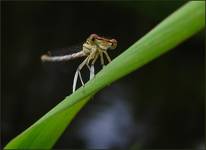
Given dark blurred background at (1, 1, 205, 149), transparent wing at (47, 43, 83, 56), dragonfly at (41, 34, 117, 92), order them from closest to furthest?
dragonfly at (41, 34, 117, 92)
transparent wing at (47, 43, 83, 56)
dark blurred background at (1, 1, 205, 149)

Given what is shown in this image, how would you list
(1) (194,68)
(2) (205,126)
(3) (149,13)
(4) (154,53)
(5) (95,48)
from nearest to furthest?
(4) (154,53), (5) (95,48), (3) (149,13), (2) (205,126), (1) (194,68)

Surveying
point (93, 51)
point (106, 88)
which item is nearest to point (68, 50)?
point (93, 51)

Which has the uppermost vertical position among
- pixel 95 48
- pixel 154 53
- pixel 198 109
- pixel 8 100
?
pixel 8 100

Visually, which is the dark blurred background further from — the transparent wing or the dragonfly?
the dragonfly

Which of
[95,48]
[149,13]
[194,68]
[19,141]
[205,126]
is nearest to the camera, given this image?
[19,141]

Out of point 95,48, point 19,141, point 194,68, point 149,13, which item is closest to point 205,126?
point 194,68

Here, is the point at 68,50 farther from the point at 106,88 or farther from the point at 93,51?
the point at 106,88

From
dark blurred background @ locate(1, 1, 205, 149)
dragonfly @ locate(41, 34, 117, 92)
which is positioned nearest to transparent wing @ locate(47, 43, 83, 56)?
dragonfly @ locate(41, 34, 117, 92)

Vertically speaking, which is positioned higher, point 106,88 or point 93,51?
point 106,88

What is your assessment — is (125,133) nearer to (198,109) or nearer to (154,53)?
(198,109)
